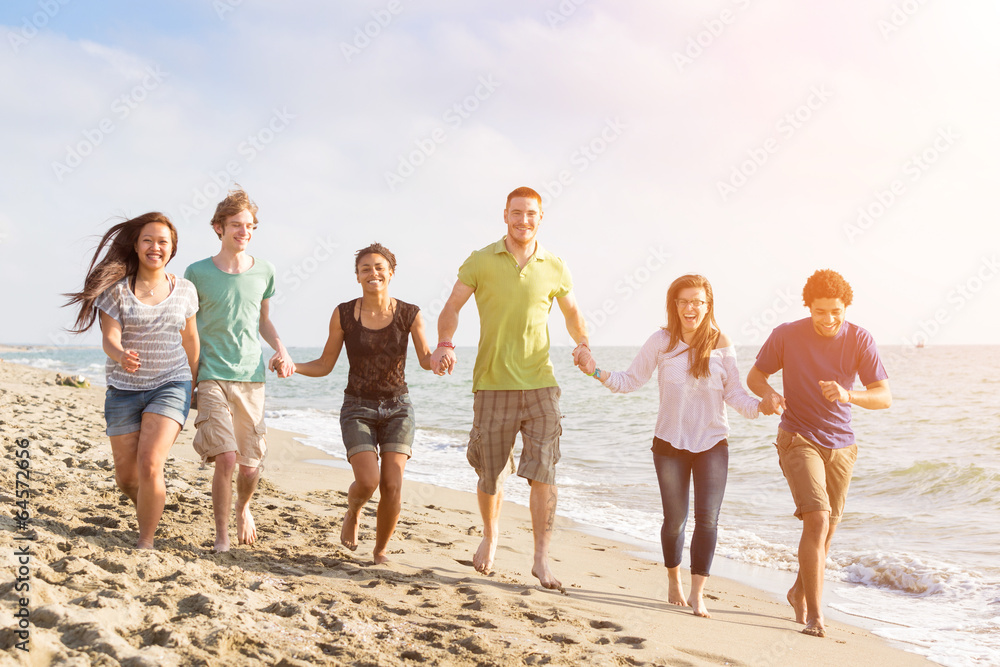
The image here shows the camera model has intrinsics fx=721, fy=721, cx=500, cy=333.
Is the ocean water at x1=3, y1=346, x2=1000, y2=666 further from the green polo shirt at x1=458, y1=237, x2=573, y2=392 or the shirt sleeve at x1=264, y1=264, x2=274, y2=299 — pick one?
the shirt sleeve at x1=264, y1=264, x2=274, y2=299

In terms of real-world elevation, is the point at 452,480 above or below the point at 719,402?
below

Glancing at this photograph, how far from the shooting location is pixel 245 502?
16.0ft

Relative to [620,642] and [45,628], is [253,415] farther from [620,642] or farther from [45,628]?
[620,642]

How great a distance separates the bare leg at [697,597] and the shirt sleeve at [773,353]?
1.31 m

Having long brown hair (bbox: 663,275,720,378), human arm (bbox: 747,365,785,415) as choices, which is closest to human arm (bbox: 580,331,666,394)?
long brown hair (bbox: 663,275,720,378)

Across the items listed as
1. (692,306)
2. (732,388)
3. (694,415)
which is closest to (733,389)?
(732,388)

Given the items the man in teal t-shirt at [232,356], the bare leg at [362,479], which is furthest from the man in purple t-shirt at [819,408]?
the man in teal t-shirt at [232,356]

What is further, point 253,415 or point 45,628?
point 253,415

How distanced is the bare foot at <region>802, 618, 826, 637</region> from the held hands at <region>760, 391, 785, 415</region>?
47.9 inches

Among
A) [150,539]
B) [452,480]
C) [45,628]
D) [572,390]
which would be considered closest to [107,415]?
[150,539]

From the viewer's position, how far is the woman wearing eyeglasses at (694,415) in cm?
427

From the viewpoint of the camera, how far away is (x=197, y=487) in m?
6.71

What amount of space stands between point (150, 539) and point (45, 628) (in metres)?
1.28

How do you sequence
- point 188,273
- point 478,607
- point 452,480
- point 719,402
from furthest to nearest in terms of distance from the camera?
point 452,480, point 188,273, point 719,402, point 478,607
